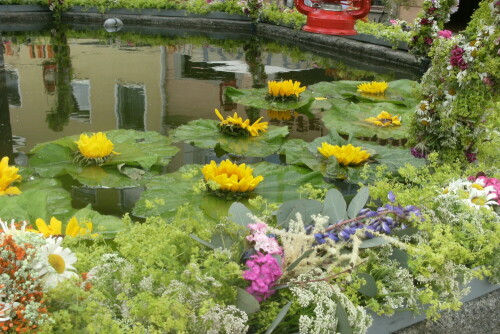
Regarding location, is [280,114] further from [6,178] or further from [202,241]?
[202,241]

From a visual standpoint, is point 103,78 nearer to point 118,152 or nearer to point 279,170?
point 118,152

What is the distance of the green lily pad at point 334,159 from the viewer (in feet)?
9.58

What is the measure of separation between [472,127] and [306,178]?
853 millimetres

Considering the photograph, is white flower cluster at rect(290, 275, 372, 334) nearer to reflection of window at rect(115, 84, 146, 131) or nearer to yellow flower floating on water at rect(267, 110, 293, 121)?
reflection of window at rect(115, 84, 146, 131)

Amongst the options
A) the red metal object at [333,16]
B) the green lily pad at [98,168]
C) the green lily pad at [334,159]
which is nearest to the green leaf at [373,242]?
the green lily pad at [334,159]

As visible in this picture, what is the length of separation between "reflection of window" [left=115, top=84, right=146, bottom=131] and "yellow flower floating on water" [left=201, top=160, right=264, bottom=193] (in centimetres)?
139

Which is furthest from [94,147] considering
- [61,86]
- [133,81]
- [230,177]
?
[133,81]

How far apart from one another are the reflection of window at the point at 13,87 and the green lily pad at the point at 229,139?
5.20 feet

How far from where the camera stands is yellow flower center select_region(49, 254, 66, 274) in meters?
1.24

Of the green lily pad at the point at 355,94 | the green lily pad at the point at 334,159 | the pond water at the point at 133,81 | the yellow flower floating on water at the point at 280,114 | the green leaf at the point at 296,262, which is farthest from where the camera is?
the green lily pad at the point at 355,94

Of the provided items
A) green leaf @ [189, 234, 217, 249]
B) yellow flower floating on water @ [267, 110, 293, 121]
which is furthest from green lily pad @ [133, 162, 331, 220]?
yellow flower floating on water @ [267, 110, 293, 121]

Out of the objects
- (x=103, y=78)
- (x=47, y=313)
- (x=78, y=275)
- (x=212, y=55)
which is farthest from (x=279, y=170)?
(x=212, y=55)

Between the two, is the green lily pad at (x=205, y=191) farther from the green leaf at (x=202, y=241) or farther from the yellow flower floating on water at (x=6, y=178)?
the green leaf at (x=202, y=241)

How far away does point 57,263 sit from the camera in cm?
125
